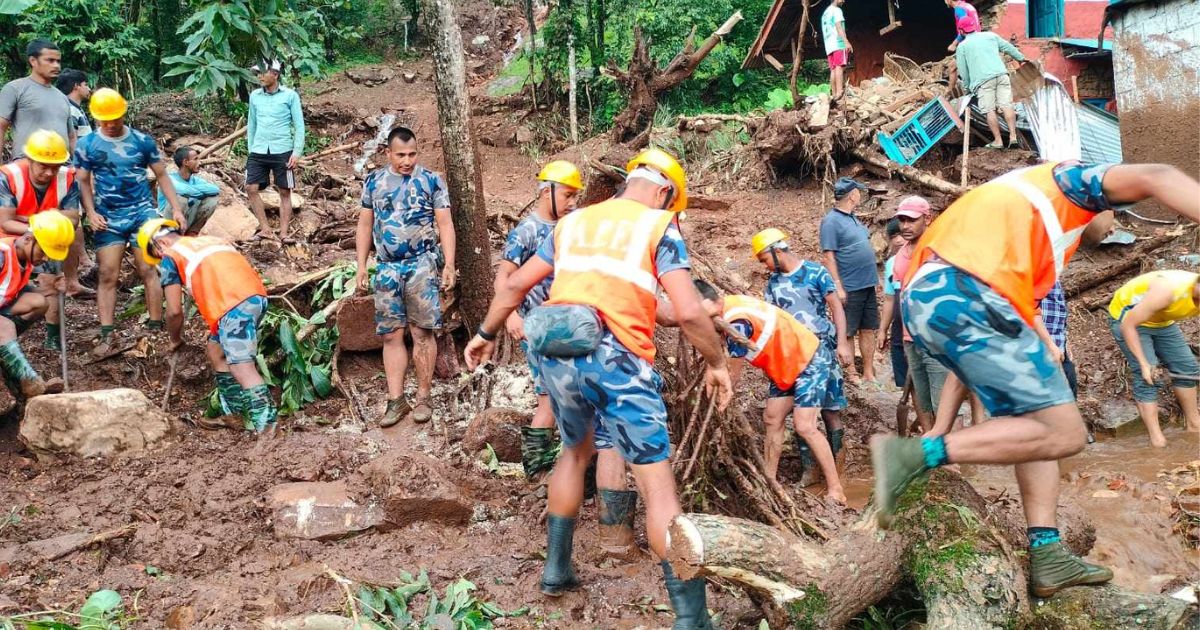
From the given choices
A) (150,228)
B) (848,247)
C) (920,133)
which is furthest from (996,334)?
(920,133)

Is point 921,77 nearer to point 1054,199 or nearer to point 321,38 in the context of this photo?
point 1054,199

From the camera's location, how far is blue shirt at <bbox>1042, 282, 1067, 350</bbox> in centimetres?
502

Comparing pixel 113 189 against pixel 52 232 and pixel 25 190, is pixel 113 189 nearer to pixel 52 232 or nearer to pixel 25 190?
pixel 25 190

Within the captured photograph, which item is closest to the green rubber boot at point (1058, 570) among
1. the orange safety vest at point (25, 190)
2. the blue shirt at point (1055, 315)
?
the blue shirt at point (1055, 315)

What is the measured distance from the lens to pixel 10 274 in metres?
5.86

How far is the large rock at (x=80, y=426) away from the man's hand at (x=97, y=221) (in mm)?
1609

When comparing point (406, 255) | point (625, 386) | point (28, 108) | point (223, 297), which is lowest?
point (223, 297)

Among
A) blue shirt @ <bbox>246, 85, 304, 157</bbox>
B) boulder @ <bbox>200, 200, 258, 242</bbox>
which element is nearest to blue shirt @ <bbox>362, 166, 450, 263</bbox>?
blue shirt @ <bbox>246, 85, 304, 157</bbox>

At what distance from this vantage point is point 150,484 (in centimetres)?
529

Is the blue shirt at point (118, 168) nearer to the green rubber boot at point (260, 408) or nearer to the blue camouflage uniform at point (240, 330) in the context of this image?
the blue camouflage uniform at point (240, 330)

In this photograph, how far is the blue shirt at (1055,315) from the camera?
197 inches

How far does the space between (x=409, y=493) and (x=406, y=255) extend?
6.29 feet

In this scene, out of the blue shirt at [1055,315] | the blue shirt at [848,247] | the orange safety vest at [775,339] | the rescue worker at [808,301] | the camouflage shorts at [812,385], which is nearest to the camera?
the blue shirt at [1055,315]

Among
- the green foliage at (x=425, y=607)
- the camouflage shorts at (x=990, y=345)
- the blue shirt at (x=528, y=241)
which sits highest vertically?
the camouflage shorts at (x=990, y=345)
